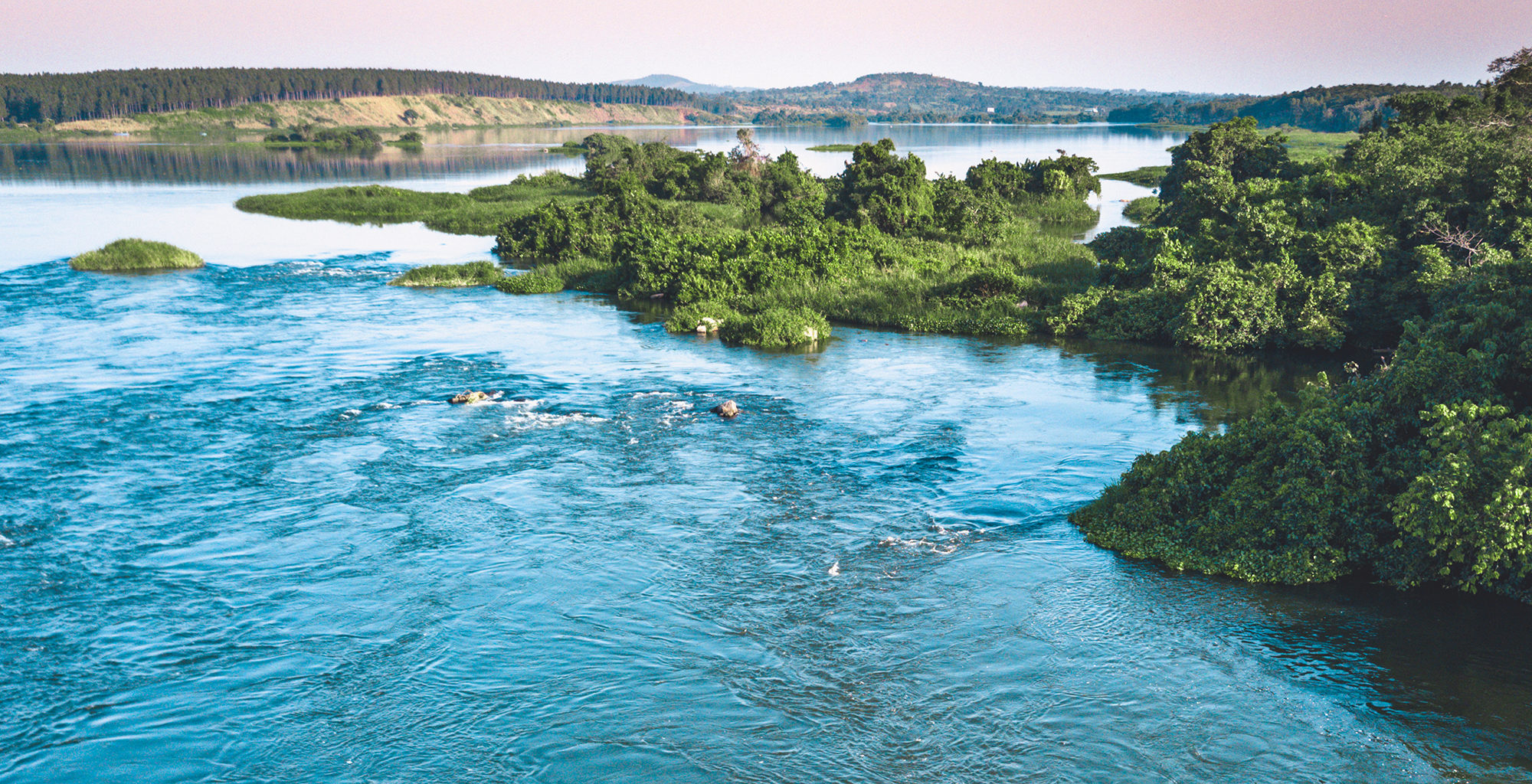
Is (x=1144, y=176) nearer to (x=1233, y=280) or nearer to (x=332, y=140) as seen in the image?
(x=1233, y=280)

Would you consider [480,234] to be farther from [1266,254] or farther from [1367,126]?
[1367,126]

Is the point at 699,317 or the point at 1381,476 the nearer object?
the point at 1381,476

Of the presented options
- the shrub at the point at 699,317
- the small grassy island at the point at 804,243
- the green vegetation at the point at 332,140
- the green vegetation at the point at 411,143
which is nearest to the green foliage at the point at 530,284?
the small grassy island at the point at 804,243

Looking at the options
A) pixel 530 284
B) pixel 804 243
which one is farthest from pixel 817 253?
pixel 530 284

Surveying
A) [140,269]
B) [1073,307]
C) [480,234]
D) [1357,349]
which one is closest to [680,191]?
[480,234]

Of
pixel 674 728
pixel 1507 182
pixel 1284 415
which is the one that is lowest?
pixel 674 728

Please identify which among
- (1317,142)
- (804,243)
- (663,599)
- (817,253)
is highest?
(1317,142)
